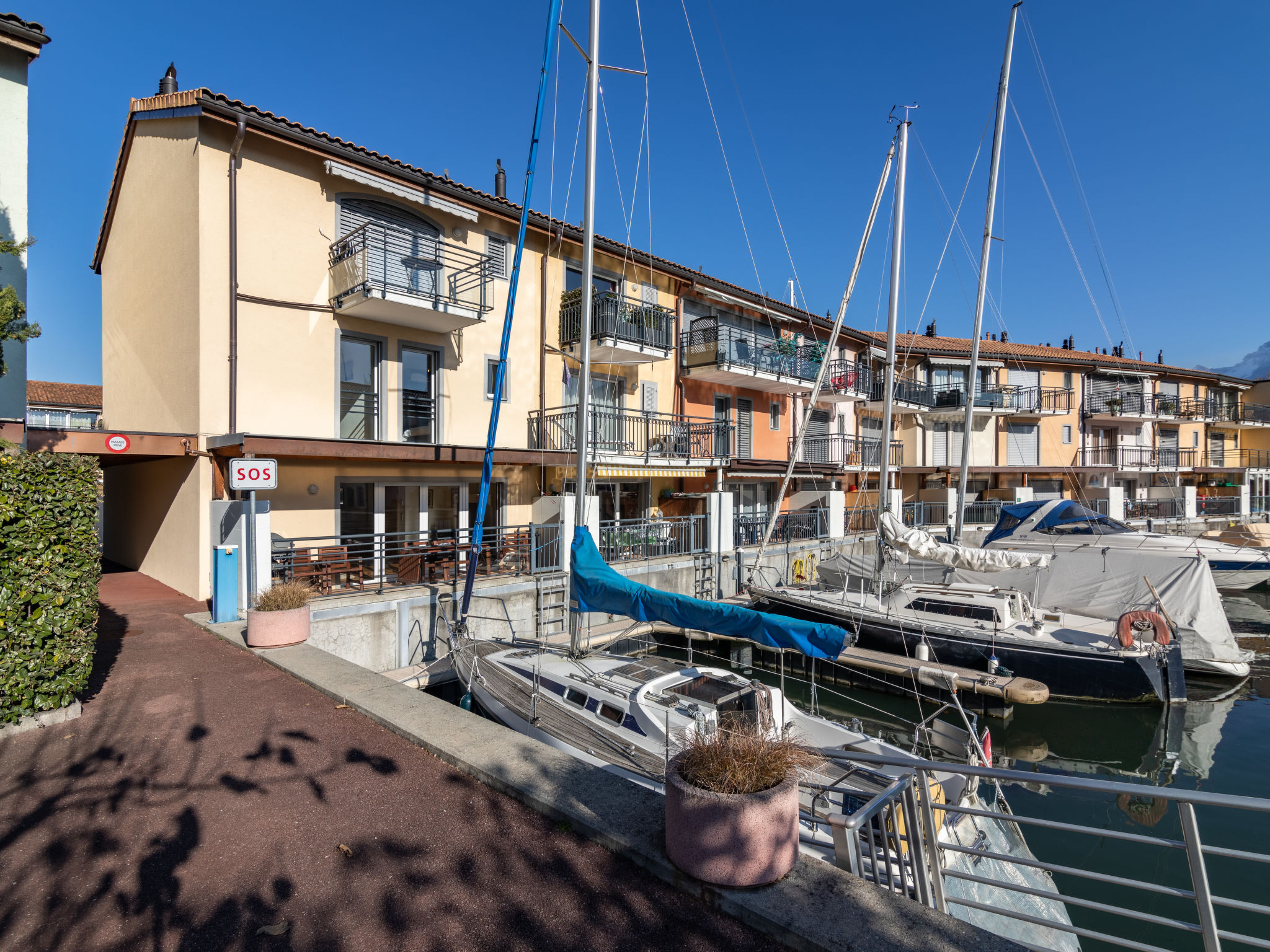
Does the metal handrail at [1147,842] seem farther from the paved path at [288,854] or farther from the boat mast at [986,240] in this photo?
the boat mast at [986,240]

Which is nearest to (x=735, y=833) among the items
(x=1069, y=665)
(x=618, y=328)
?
(x=1069, y=665)

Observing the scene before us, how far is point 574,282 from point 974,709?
46.4 ft

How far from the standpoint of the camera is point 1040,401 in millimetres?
33875

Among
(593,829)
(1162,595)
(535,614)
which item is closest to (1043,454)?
(1162,595)

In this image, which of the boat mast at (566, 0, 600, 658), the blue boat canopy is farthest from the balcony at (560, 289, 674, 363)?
the blue boat canopy

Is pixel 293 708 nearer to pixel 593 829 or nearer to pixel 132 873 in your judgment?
pixel 132 873

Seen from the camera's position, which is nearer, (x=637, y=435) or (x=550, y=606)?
(x=550, y=606)

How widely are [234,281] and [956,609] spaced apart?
613 inches

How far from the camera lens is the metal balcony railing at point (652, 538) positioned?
52.5 ft

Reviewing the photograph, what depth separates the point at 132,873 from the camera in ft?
12.9

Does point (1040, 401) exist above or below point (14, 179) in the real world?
below

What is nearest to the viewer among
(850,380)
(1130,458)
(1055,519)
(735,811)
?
(735,811)

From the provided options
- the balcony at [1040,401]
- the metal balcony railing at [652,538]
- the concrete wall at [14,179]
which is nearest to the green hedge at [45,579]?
the concrete wall at [14,179]

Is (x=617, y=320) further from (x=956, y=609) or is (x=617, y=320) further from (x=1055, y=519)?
(x=1055, y=519)
